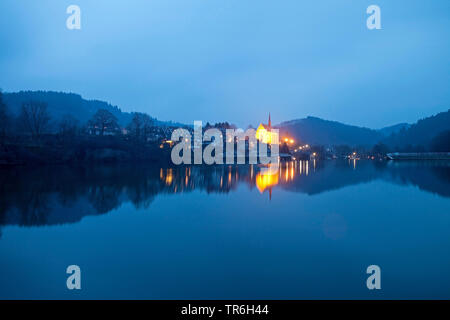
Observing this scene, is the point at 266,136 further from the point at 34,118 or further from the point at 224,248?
the point at 224,248

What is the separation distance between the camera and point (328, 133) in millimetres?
175500

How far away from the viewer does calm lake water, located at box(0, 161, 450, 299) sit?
185 inches

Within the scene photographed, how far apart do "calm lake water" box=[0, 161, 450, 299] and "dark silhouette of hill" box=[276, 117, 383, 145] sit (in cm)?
15514

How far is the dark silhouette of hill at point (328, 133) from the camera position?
16688cm

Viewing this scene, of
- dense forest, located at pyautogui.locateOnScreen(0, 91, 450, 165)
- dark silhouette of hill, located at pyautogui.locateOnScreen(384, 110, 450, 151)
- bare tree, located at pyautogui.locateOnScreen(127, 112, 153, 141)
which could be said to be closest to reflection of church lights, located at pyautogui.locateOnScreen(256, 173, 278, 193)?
dense forest, located at pyautogui.locateOnScreen(0, 91, 450, 165)

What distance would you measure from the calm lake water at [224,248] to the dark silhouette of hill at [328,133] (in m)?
155

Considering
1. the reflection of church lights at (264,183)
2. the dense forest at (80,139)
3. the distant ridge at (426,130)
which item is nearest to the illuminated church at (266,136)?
the dense forest at (80,139)

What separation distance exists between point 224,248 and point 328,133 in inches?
7133

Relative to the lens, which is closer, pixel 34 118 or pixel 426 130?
pixel 34 118

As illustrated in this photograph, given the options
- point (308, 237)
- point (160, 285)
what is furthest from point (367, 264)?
point (160, 285)

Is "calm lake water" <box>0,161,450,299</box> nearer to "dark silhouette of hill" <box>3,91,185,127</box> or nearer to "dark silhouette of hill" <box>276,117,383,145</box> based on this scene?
"dark silhouette of hill" <box>3,91,185,127</box>

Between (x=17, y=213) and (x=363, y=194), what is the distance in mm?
14352

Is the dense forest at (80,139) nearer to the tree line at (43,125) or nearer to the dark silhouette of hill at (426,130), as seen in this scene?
the tree line at (43,125)

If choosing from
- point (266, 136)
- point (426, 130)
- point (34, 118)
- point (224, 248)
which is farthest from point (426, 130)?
point (224, 248)
